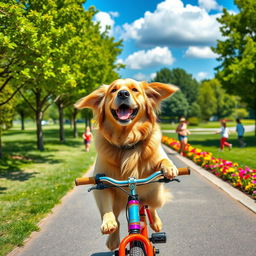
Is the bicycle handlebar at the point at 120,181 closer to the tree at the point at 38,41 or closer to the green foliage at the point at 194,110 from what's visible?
the tree at the point at 38,41

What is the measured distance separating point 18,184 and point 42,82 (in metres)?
4.03

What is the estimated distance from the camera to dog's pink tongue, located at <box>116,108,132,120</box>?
2.90m

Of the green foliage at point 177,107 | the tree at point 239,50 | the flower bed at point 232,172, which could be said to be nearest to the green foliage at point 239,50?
the tree at point 239,50

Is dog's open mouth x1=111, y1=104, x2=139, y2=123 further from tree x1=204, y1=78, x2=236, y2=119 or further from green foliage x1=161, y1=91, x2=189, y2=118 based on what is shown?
tree x1=204, y1=78, x2=236, y2=119

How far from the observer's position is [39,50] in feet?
30.2

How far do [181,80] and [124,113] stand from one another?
266 feet

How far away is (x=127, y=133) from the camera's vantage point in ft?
10.0

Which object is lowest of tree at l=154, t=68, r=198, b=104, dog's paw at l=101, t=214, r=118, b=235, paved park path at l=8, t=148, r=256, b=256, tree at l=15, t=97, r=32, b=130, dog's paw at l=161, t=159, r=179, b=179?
paved park path at l=8, t=148, r=256, b=256

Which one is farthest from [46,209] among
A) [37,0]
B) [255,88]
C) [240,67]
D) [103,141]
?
[255,88]

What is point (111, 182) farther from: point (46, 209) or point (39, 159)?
point (39, 159)

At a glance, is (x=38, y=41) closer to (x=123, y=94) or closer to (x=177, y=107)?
(x=123, y=94)

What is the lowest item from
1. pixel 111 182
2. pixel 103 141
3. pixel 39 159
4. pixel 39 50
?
pixel 39 159

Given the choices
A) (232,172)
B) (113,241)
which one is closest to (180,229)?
(113,241)

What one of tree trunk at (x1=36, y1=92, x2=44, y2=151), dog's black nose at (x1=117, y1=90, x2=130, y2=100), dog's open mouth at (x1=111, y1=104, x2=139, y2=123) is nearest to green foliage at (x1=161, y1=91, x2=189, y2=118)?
tree trunk at (x1=36, y1=92, x2=44, y2=151)
